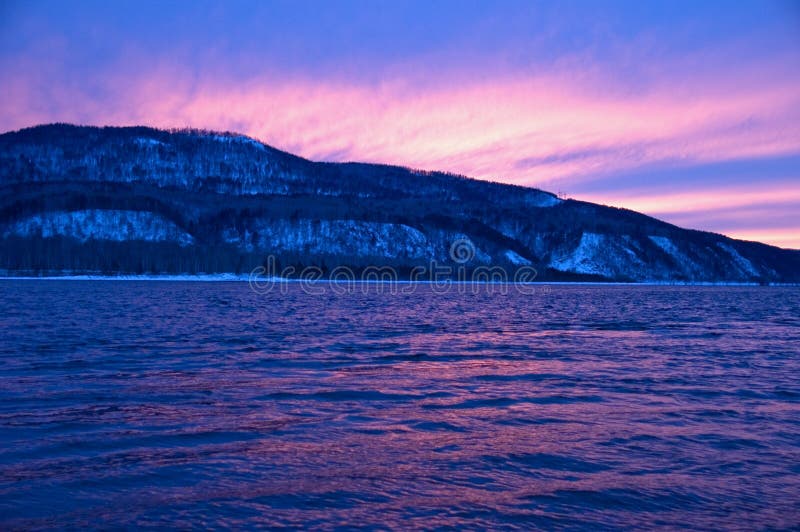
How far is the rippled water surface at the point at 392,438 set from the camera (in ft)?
29.3

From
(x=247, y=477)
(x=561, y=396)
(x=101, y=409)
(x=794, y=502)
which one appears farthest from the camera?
(x=561, y=396)

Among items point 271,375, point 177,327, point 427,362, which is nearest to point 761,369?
point 427,362

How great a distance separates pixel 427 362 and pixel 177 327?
17.9m

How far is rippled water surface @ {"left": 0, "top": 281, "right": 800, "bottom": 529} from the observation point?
892cm

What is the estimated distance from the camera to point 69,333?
1190 inches

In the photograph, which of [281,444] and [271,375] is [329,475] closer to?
[281,444]

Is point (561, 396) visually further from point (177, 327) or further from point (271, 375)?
point (177, 327)

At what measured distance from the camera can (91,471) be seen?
10102 mm

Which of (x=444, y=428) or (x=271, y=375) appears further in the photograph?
(x=271, y=375)

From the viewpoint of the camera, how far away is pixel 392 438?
1242 cm

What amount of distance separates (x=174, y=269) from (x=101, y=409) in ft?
611

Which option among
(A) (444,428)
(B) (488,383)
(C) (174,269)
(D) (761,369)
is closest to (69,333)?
(B) (488,383)

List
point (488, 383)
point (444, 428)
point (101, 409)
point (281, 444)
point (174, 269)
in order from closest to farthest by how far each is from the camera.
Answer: point (281, 444)
point (444, 428)
point (101, 409)
point (488, 383)
point (174, 269)

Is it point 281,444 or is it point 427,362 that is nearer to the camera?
point 281,444
